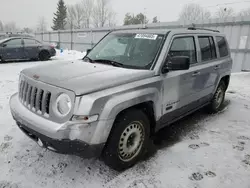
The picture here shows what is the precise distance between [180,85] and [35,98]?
210 cm

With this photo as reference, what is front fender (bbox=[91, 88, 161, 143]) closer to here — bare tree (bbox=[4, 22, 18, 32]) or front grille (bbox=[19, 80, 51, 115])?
front grille (bbox=[19, 80, 51, 115])

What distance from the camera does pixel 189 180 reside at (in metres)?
2.64

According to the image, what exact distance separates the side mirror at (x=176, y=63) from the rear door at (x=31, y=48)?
10720 mm

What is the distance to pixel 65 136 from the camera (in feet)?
7.16

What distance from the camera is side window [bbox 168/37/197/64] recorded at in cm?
334

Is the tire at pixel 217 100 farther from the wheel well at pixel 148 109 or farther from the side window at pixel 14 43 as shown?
the side window at pixel 14 43

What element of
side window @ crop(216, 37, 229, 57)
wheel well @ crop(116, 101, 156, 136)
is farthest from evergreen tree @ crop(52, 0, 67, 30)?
wheel well @ crop(116, 101, 156, 136)

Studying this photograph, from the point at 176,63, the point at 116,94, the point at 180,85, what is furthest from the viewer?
the point at 180,85

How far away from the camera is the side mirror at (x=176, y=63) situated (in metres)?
2.91

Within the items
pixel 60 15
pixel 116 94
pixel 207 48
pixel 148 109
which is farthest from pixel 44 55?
pixel 60 15

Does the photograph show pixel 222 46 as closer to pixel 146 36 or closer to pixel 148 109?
pixel 146 36

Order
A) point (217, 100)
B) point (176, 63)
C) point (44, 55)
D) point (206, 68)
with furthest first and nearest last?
point (44, 55) < point (217, 100) < point (206, 68) < point (176, 63)

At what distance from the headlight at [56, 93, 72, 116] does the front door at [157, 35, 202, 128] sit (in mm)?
1391

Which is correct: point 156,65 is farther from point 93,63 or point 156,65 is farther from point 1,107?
point 1,107
